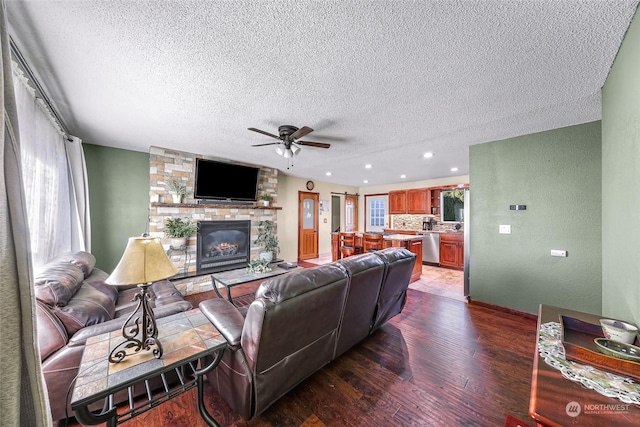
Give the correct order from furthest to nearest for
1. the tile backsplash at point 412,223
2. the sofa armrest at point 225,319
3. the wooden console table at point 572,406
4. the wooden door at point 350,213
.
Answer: the wooden door at point 350,213 < the tile backsplash at point 412,223 < the sofa armrest at point 225,319 < the wooden console table at point 572,406

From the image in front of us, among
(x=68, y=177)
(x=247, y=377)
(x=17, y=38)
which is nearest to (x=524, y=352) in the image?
(x=247, y=377)

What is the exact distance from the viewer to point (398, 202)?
710 centimetres

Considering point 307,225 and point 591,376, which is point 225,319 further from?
point 307,225

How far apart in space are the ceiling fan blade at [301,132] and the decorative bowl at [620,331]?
2.42 metres

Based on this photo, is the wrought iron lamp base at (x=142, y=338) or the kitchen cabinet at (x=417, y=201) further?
the kitchen cabinet at (x=417, y=201)

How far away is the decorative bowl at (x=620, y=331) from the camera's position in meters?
1.06

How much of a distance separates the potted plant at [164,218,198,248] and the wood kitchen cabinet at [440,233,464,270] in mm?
5599

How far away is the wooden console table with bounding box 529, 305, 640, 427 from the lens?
69 centimetres

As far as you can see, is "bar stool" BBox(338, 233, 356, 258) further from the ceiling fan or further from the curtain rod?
the curtain rod

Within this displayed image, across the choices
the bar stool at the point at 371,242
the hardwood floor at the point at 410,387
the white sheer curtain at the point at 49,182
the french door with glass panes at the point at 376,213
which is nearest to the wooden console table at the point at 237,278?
the hardwood floor at the point at 410,387

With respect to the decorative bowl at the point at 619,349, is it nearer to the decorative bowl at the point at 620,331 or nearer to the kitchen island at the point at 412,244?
the decorative bowl at the point at 620,331

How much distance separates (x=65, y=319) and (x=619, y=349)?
305 cm

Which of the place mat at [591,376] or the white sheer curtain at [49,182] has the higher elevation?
the white sheer curtain at [49,182]

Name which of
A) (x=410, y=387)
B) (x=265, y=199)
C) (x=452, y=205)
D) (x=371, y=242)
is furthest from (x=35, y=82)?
(x=452, y=205)
